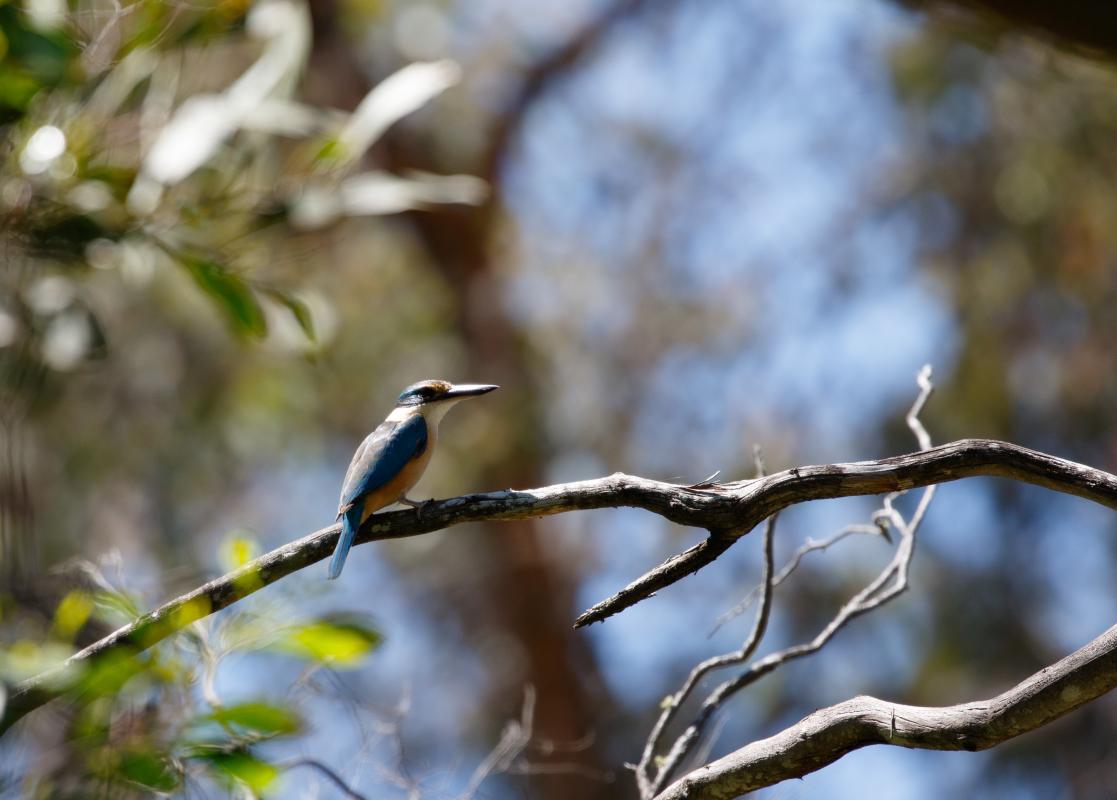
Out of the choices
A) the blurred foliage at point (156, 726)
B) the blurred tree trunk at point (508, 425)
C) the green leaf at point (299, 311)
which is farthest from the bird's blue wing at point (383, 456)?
the blurred tree trunk at point (508, 425)

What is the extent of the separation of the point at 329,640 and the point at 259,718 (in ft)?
0.42

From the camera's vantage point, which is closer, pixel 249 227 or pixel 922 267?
pixel 249 227

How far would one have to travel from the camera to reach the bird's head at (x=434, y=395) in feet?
13.7

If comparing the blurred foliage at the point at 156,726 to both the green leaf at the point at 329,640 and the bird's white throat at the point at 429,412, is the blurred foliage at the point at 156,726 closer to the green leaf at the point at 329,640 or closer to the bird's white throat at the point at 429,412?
the green leaf at the point at 329,640

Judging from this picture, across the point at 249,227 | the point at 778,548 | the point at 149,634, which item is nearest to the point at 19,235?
the point at 249,227

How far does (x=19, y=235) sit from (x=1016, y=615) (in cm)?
706

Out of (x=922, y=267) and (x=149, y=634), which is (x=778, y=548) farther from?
(x=149, y=634)

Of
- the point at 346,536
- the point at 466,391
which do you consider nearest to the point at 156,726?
the point at 346,536

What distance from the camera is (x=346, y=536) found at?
2.96 meters

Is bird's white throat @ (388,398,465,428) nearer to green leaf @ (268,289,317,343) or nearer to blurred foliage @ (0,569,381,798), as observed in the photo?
green leaf @ (268,289,317,343)

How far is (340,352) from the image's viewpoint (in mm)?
8977

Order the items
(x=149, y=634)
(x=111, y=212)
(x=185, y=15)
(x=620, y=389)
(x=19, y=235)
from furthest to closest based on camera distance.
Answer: (x=620, y=389), (x=185, y=15), (x=111, y=212), (x=19, y=235), (x=149, y=634)

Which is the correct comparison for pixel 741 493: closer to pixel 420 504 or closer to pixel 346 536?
pixel 346 536

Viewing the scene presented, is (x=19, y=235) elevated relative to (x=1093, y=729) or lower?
lower
